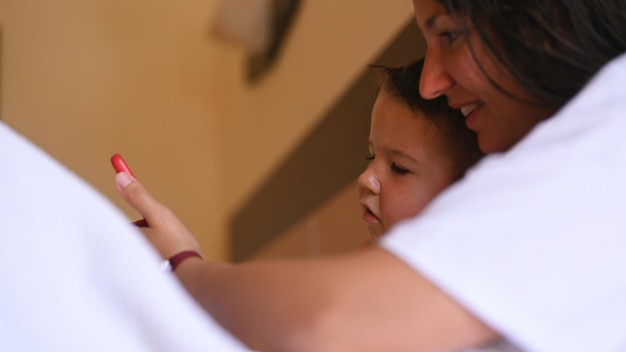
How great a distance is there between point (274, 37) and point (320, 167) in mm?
604

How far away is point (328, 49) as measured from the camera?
1.75 meters

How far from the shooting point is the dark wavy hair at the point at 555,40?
2.15ft

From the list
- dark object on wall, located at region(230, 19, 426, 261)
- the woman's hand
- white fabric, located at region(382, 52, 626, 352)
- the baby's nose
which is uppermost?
the woman's hand

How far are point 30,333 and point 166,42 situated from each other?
2099 mm

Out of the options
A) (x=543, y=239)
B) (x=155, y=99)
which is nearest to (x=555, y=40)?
(x=543, y=239)

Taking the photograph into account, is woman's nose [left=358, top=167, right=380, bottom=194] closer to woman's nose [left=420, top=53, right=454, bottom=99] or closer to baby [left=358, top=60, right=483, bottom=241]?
baby [left=358, top=60, right=483, bottom=241]

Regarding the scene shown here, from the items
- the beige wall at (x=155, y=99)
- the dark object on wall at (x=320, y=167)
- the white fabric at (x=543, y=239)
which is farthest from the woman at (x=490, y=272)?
the beige wall at (x=155, y=99)

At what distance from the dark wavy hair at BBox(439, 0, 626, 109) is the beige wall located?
1306 millimetres

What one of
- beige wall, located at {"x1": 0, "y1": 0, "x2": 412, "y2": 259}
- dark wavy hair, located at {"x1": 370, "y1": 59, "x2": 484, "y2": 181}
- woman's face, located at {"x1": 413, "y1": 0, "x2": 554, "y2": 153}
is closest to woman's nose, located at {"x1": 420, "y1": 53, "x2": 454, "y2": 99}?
woman's face, located at {"x1": 413, "y1": 0, "x2": 554, "y2": 153}

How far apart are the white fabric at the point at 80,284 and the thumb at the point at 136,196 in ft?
0.60

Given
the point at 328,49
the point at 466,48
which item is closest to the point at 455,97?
the point at 466,48

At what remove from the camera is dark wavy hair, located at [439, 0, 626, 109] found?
Result: 655 mm

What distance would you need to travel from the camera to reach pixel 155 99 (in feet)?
8.04

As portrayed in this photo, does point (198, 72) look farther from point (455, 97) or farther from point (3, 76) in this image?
point (455, 97)
